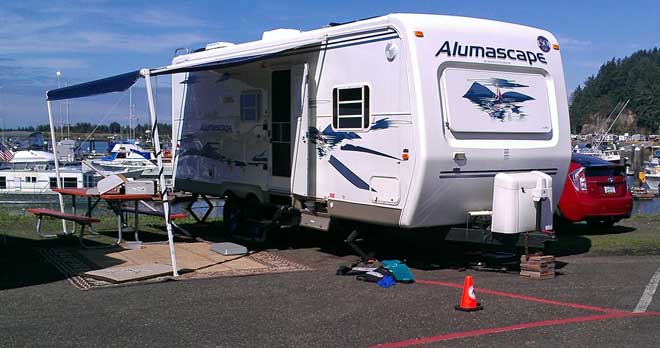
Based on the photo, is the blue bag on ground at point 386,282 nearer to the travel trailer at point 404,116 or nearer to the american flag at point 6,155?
the travel trailer at point 404,116

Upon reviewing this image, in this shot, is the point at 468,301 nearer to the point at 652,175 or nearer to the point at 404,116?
the point at 404,116

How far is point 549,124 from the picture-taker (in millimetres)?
9641

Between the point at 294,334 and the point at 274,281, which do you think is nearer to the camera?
the point at 294,334

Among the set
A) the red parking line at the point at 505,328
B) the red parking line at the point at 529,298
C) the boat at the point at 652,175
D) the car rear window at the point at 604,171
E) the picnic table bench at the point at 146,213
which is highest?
the car rear window at the point at 604,171

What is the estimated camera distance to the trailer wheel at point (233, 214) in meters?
12.2

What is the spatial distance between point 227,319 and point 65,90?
19.9ft

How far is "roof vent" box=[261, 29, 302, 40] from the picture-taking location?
35.8 feet

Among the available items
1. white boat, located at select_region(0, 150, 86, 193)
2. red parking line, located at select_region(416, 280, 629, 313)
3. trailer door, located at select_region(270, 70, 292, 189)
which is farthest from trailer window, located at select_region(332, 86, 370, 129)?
white boat, located at select_region(0, 150, 86, 193)

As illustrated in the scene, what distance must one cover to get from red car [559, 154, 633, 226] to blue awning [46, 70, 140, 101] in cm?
701

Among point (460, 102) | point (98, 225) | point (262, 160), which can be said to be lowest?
point (98, 225)

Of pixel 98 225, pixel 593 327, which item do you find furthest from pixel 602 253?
pixel 98 225

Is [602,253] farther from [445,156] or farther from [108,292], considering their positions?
[108,292]

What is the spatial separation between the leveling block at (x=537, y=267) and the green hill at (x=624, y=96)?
381 feet

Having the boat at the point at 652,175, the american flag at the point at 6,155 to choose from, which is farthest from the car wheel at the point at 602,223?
the american flag at the point at 6,155
